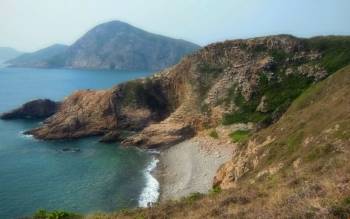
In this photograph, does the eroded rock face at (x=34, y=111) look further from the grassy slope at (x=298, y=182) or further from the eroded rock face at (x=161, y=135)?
the grassy slope at (x=298, y=182)

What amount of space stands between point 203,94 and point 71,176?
115 ft

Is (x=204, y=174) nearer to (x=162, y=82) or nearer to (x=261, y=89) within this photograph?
(x=261, y=89)

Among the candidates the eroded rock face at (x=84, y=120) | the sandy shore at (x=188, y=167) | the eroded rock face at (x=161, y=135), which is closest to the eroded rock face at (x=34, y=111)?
the eroded rock face at (x=84, y=120)

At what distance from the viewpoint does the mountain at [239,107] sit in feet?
130

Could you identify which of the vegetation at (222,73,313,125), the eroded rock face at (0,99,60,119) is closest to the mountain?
the vegetation at (222,73,313,125)

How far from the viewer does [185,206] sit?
73.6 feet

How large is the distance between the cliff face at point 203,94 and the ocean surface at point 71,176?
250 inches

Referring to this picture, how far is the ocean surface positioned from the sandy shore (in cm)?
184

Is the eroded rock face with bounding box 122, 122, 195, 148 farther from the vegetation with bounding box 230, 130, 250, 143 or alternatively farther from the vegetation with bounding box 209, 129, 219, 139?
the vegetation with bounding box 230, 130, 250, 143

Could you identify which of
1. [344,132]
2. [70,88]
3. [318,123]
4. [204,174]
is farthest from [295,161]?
[70,88]

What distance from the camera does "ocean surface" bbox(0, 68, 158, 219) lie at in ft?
168

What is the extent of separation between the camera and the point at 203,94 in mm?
88500

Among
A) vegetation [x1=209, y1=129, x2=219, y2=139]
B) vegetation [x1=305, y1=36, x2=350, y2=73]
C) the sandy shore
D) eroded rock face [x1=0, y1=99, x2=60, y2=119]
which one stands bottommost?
eroded rock face [x1=0, y1=99, x2=60, y2=119]

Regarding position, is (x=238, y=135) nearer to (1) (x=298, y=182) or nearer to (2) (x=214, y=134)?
(2) (x=214, y=134)
